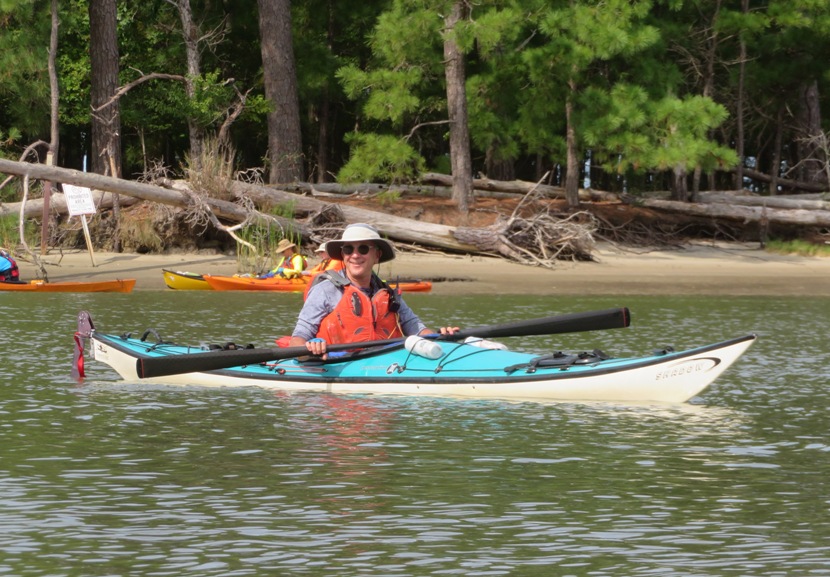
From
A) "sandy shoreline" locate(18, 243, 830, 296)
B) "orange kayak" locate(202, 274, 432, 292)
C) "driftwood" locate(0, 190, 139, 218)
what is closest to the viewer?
"orange kayak" locate(202, 274, 432, 292)

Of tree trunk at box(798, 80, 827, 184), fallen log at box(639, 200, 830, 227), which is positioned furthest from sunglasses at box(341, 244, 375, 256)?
tree trunk at box(798, 80, 827, 184)

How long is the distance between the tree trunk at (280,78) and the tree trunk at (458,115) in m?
3.68

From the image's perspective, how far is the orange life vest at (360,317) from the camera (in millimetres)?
9688

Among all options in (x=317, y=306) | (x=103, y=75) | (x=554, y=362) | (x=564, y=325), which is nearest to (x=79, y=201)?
(x=103, y=75)

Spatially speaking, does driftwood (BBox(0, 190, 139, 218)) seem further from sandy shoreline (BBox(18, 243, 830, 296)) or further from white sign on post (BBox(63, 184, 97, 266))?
white sign on post (BBox(63, 184, 97, 266))

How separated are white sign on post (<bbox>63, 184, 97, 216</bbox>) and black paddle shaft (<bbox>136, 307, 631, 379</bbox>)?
12.0 meters

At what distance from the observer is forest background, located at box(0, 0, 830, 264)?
22391 mm

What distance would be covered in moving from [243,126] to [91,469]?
2477 cm

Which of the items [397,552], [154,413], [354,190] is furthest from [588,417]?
[354,190]

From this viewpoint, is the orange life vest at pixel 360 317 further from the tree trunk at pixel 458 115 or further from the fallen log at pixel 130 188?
the tree trunk at pixel 458 115

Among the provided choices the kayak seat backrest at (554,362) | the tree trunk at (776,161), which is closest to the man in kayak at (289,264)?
the kayak seat backrest at (554,362)

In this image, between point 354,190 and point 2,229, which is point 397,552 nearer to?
point 2,229

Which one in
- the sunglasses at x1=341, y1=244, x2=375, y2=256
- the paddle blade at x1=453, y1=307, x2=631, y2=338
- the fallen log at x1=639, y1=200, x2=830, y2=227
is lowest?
the paddle blade at x1=453, y1=307, x2=631, y2=338

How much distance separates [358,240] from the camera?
30.6ft
